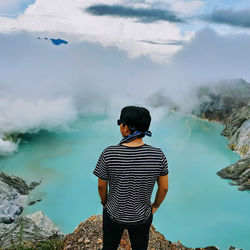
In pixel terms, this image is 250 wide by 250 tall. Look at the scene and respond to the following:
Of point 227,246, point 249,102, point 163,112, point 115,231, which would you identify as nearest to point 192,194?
point 227,246

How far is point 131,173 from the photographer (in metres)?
3.54

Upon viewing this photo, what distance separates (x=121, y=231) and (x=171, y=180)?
24593 mm

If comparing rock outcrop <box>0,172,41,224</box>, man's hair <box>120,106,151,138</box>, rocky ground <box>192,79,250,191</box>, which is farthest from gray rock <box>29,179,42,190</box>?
man's hair <box>120,106,151,138</box>

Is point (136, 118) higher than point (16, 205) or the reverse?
higher

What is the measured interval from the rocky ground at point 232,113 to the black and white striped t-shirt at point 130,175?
2334 centimetres

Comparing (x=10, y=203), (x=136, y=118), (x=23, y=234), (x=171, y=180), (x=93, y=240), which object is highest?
(x=136, y=118)

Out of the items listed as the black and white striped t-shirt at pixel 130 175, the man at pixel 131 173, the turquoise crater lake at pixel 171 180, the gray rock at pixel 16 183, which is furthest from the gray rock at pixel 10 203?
the black and white striped t-shirt at pixel 130 175

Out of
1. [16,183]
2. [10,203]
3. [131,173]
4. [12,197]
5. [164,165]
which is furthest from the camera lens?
[16,183]

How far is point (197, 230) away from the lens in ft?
61.7

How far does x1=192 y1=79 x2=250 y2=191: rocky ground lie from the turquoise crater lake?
1.14 metres

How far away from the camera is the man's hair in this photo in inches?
139

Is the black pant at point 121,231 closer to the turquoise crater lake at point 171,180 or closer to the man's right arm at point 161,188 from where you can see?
the man's right arm at point 161,188

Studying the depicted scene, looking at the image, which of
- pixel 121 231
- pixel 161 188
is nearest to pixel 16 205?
pixel 121 231

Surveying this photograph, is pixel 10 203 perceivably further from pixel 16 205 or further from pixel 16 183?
pixel 16 183
